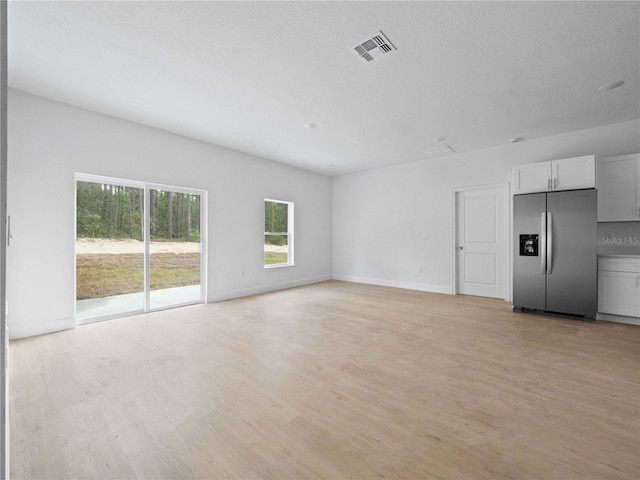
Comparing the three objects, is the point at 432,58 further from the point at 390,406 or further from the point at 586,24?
the point at 390,406

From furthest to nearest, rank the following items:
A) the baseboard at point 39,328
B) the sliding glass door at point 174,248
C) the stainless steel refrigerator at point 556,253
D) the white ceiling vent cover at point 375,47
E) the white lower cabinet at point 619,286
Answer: the sliding glass door at point 174,248
the stainless steel refrigerator at point 556,253
the white lower cabinet at point 619,286
the baseboard at point 39,328
the white ceiling vent cover at point 375,47

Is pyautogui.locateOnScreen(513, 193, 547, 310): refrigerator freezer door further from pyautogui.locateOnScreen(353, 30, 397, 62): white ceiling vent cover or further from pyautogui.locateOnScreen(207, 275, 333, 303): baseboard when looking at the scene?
pyautogui.locateOnScreen(207, 275, 333, 303): baseboard

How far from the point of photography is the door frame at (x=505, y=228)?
5.23 metres

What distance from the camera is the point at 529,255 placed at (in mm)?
4465

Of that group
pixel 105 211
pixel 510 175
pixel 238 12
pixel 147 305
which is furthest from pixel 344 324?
pixel 510 175

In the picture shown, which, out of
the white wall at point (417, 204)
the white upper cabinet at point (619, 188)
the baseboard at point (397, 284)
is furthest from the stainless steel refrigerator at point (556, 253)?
the baseboard at point (397, 284)

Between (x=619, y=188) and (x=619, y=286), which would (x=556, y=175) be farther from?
(x=619, y=286)

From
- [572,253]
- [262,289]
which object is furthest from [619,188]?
[262,289]

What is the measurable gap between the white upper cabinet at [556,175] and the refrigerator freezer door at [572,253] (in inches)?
5.2

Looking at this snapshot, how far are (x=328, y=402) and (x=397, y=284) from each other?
4940 mm

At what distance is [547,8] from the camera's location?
6.97 feet

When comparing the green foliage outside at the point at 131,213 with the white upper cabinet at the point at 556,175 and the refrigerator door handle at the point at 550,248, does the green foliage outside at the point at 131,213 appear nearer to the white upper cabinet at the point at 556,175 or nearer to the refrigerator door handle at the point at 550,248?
the white upper cabinet at the point at 556,175

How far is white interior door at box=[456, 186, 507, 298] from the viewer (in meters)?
5.36

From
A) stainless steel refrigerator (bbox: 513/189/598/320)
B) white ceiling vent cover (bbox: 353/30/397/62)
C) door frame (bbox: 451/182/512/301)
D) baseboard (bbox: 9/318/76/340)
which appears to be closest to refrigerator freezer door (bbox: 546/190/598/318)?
stainless steel refrigerator (bbox: 513/189/598/320)
